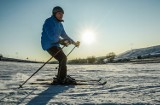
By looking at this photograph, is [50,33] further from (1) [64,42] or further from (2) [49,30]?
(1) [64,42]

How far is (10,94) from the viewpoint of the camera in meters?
6.12

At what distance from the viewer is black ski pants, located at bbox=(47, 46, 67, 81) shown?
28.1ft

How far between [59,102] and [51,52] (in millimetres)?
3704

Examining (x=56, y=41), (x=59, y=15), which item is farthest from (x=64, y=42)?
(x=59, y=15)

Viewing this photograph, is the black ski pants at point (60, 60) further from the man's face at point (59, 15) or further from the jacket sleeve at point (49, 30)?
the man's face at point (59, 15)

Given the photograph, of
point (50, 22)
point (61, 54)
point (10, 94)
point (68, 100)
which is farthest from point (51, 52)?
point (68, 100)

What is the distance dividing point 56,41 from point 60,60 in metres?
0.57

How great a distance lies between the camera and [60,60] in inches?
340

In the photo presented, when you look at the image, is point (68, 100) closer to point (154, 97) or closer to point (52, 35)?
point (154, 97)

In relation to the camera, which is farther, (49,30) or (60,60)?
(60,60)

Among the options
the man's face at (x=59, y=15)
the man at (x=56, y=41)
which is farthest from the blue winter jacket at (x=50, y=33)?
the man's face at (x=59, y=15)

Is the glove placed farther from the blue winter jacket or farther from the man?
the blue winter jacket

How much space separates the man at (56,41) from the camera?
8.45 meters

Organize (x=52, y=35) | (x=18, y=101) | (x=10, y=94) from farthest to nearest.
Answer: (x=52, y=35)
(x=10, y=94)
(x=18, y=101)
